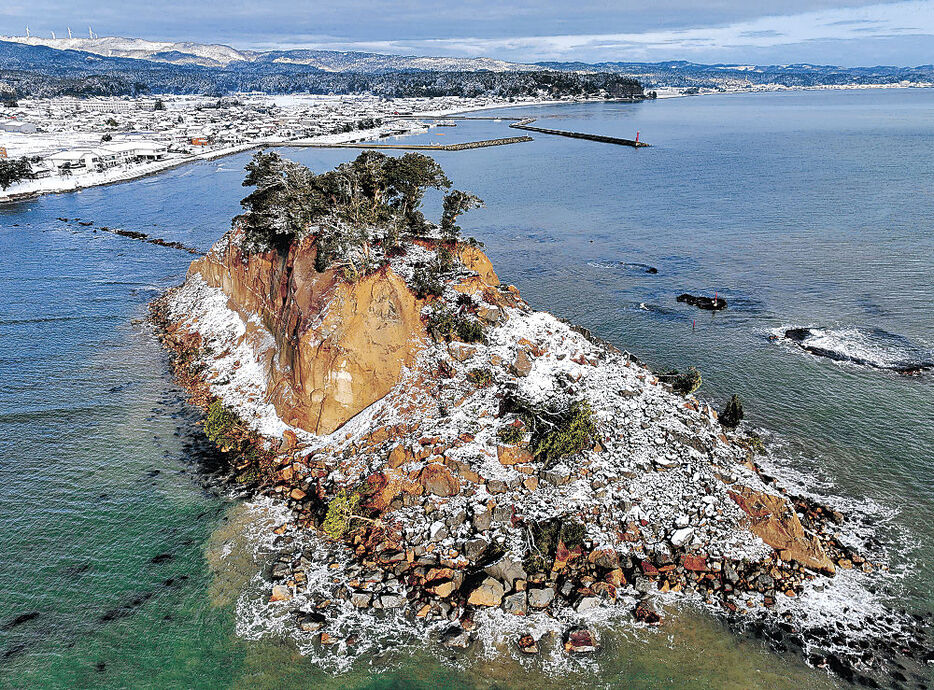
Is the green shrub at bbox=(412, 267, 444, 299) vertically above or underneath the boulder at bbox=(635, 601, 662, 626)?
above

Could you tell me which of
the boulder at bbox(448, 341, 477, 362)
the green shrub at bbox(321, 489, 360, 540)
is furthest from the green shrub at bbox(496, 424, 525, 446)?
the green shrub at bbox(321, 489, 360, 540)

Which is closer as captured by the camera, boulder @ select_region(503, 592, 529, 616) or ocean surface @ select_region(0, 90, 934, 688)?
ocean surface @ select_region(0, 90, 934, 688)

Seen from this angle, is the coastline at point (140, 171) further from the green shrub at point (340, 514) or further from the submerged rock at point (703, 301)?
the submerged rock at point (703, 301)

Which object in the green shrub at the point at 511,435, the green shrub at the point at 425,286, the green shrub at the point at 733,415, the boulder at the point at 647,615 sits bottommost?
the boulder at the point at 647,615

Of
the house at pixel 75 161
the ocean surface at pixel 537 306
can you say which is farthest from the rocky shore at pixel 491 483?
the house at pixel 75 161

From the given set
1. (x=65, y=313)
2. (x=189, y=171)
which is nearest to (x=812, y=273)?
(x=65, y=313)

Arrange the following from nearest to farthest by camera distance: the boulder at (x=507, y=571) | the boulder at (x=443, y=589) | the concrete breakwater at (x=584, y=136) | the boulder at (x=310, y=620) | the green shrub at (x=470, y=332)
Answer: the boulder at (x=310, y=620)
the boulder at (x=443, y=589)
the boulder at (x=507, y=571)
the green shrub at (x=470, y=332)
the concrete breakwater at (x=584, y=136)

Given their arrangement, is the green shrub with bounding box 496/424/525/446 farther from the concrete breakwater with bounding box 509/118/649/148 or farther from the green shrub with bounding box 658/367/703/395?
the concrete breakwater with bounding box 509/118/649/148

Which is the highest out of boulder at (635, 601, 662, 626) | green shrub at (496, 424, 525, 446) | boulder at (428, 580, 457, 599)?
green shrub at (496, 424, 525, 446)

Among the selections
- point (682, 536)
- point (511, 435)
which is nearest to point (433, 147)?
point (511, 435)
